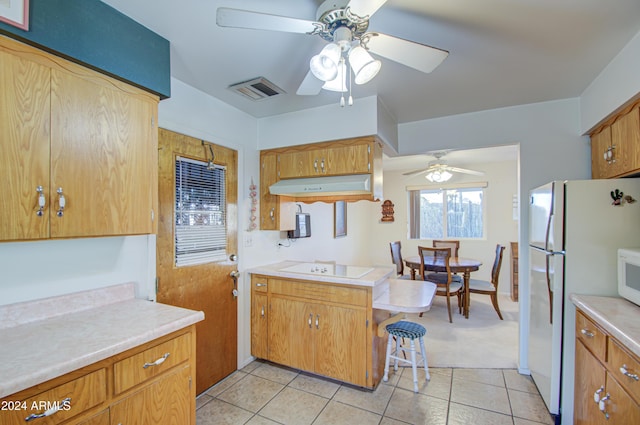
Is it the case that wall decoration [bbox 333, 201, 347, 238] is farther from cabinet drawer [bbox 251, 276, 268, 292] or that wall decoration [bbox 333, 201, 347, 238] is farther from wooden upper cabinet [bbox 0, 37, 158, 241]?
wooden upper cabinet [bbox 0, 37, 158, 241]

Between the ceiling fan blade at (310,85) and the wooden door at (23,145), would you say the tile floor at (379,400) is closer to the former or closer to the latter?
the wooden door at (23,145)

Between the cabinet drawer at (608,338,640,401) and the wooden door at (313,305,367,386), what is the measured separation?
1.38 metres

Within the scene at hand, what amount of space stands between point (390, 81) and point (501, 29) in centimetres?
74

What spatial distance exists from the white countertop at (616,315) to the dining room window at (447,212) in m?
3.93

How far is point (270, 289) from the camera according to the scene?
9.05 feet

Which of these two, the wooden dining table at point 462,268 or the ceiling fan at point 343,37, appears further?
the wooden dining table at point 462,268

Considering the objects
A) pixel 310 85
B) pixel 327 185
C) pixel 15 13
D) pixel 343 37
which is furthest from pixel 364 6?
pixel 327 185

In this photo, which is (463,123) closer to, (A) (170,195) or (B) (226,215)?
(B) (226,215)

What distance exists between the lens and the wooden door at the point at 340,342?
7.68ft

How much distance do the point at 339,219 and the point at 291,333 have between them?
2.44 meters

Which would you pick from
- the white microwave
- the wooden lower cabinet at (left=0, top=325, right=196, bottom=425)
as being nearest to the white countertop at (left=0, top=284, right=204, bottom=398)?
the wooden lower cabinet at (left=0, top=325, right=196, bottom=425)

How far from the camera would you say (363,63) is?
1.34 metres

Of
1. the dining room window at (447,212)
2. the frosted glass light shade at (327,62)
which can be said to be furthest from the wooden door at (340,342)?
the dining room window at (447,212)

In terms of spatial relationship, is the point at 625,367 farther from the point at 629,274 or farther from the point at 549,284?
the point at 549,284
